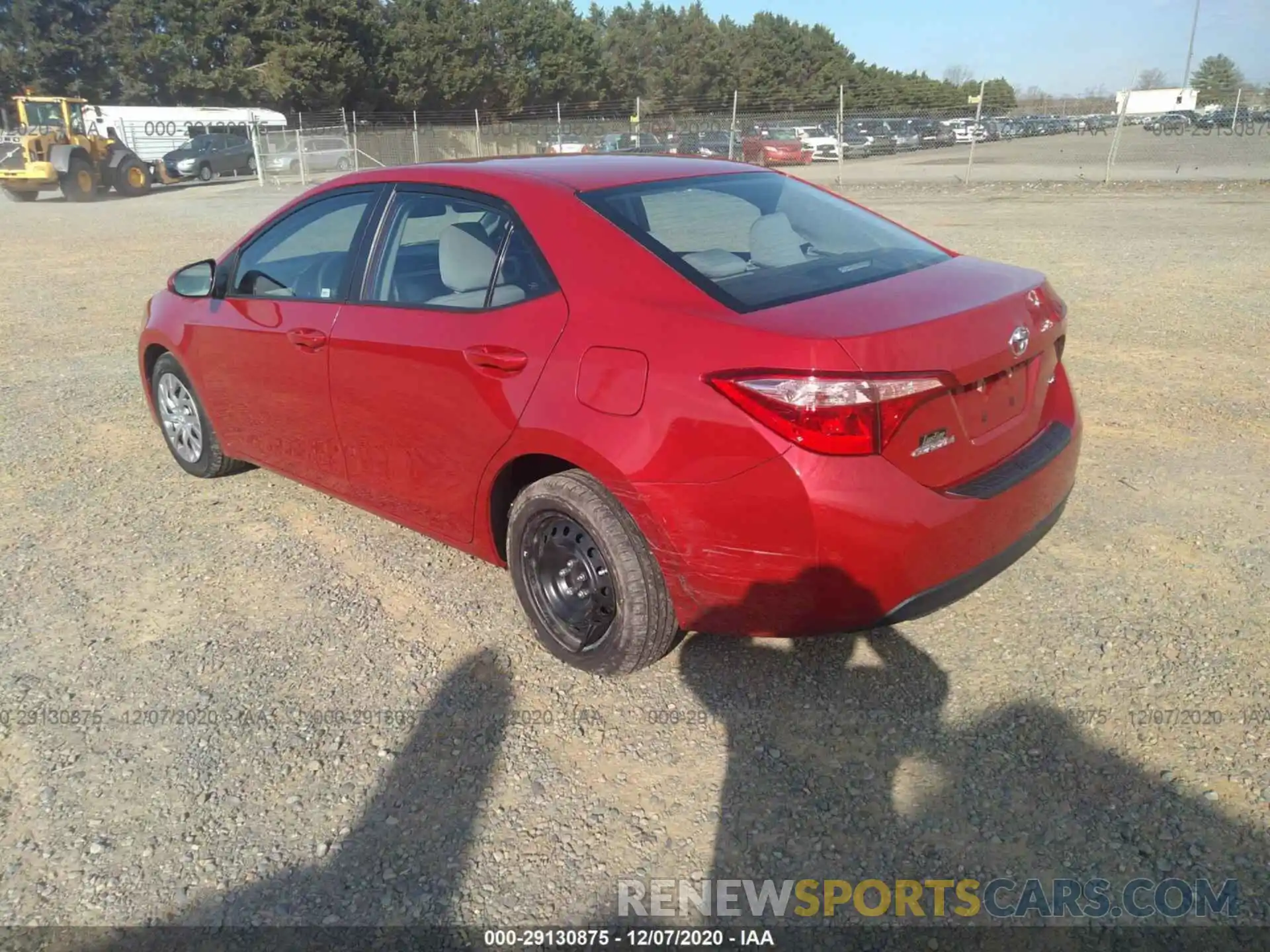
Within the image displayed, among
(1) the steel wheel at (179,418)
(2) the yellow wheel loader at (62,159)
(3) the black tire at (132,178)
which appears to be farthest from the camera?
(3) the black tire at (132,178)

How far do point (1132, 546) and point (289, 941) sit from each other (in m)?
3.40

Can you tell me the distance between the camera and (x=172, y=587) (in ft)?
13.1

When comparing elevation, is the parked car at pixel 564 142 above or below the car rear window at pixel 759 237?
above

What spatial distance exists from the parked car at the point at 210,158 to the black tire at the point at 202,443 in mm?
30497

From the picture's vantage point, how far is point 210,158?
33.1 meters

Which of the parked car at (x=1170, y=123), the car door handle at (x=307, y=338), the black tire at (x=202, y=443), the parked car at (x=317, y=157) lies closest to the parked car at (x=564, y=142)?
the parked car at (x=317, y=157)

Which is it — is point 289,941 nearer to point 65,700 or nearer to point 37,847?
point 37,847

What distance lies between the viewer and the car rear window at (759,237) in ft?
9.75

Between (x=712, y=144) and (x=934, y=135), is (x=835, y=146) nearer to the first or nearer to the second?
(x=712, y=144)

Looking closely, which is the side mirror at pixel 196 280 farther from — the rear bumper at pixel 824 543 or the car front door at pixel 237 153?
the car front door at pixel 237 153

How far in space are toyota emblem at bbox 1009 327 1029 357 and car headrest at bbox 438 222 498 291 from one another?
1.68 meters

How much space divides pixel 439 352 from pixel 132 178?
29.7 m

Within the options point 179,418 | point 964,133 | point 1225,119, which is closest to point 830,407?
point 179,418

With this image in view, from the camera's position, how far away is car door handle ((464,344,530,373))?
10.1 ft
